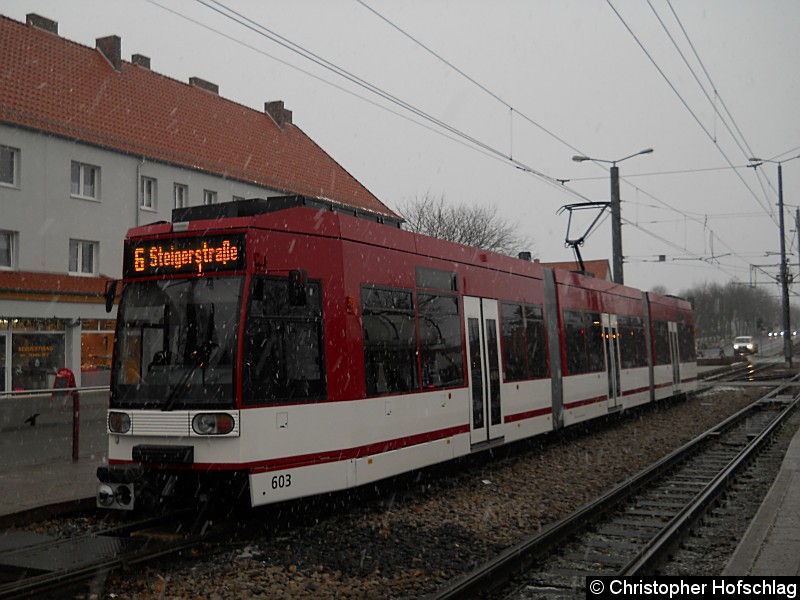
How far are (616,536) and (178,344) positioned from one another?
4.81 m

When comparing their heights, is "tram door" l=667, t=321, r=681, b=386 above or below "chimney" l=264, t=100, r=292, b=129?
below

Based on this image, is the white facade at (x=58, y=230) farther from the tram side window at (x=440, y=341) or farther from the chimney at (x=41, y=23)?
the tram side window at (x=440, y=341)

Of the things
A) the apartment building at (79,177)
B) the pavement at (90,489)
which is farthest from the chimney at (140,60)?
the pavement at (90,489)

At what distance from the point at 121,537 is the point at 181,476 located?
0.85m

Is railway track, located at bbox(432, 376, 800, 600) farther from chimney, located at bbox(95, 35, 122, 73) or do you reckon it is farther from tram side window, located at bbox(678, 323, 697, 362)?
chimney, located at bbox(95, 35, 122, 73)

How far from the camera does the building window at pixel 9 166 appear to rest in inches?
910

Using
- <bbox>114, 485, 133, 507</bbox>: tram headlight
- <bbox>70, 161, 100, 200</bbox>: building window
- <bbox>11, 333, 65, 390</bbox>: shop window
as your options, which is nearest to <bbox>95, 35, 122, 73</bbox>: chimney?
<bbox>70, 161, 100, 200</bbox>: building window

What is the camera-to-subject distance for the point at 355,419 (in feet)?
29.7

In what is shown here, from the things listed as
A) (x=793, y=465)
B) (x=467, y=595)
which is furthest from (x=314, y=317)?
(x=793, y=465)

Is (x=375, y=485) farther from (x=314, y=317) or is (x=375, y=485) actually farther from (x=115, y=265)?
(x=115, y=265)

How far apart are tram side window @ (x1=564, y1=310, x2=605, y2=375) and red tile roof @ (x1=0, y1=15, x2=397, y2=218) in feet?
52.8

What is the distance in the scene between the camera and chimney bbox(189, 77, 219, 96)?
35.5m

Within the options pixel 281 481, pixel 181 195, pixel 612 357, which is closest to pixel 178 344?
pixel 281 481

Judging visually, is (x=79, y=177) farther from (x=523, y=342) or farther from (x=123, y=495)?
(x=123, y=495)
